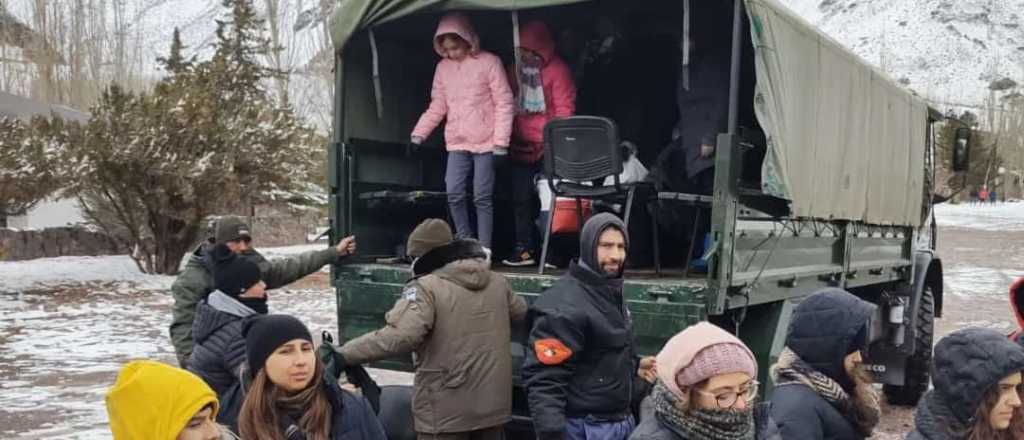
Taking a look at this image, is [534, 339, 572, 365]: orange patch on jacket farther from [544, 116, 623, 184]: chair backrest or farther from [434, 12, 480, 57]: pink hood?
[434, 12, 480, 57]: pink hood

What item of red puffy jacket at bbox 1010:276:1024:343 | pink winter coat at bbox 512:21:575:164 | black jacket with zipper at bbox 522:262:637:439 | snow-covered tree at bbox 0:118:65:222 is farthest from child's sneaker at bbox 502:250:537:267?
snow-covered tree at bbox 0:118:65:222

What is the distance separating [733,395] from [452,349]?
164cm

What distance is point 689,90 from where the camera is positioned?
17.7 feet

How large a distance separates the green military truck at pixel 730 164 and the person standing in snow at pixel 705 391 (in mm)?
1615

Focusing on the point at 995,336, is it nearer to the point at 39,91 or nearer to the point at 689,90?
the point at 689,90

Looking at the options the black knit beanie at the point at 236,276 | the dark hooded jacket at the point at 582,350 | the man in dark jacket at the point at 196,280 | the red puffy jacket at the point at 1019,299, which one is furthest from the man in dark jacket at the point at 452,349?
the red puffy jacket at the point at 1019,299

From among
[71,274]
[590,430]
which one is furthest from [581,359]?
[71,274]

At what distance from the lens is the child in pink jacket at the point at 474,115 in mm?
5492

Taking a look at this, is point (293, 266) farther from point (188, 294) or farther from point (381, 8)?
point (381, 8)

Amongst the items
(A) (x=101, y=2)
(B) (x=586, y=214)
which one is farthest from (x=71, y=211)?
(B) (x=586, y=214)

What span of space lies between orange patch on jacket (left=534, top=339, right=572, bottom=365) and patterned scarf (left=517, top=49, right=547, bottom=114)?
93.5 inches

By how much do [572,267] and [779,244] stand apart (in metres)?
1.69

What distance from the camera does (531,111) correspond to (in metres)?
5.70

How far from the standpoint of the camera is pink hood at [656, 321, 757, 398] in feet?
8.46
